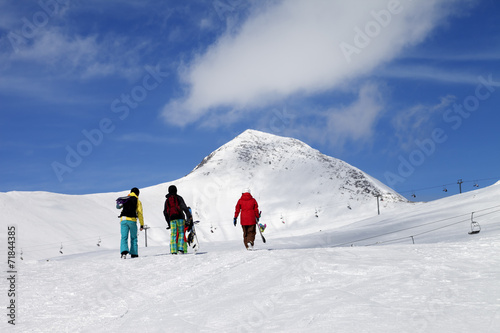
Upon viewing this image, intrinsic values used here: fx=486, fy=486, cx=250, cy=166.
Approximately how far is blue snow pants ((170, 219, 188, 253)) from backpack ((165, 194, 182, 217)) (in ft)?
0.81

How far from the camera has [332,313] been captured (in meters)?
5.65

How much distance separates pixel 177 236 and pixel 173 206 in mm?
890

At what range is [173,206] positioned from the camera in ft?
46.1

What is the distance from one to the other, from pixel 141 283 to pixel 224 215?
470 feet

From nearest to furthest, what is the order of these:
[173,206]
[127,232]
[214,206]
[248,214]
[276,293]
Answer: [276,293] < [127,232] < [173,206] < [248,214] < [214,206]

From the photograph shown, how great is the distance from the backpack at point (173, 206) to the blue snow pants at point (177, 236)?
0.25 m

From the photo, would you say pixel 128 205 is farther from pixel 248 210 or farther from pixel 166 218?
pixel 248 210

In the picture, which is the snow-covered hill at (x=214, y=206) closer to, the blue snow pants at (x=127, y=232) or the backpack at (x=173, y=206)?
the blue snow pants at (x=127, y=232)

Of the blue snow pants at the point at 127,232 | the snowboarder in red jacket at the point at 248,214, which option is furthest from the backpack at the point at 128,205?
the snowboarder in red jacket at the point at 248,214

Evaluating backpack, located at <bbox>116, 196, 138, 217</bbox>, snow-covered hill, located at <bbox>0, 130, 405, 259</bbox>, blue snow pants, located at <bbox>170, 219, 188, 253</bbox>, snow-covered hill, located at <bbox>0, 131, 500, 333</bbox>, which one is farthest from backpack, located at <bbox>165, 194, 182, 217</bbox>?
snow-covered hill, located at <bbox>0, 130, 405, 259</bbox>

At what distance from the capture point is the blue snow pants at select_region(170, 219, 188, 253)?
14047 mm

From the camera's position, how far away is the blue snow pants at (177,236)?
14.0 metres

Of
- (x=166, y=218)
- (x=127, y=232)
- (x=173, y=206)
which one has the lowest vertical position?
(x=127, y=232)

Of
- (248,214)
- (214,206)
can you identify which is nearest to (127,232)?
(248,214)
